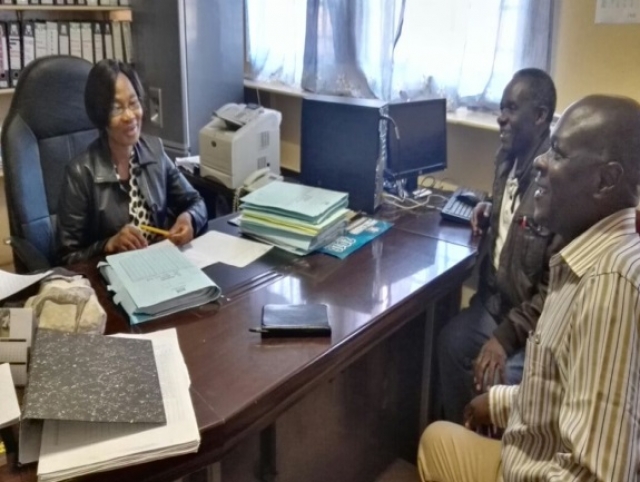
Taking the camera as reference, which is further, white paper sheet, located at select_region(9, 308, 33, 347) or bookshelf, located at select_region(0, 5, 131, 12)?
bookshelf, located at select_region(0, 5, 131, 12)

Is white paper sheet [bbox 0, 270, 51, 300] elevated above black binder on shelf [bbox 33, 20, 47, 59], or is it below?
below

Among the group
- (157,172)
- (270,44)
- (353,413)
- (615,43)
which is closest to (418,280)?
(353,413)

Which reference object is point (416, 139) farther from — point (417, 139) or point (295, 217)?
point (295, 217)

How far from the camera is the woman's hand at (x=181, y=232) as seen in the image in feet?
6.06

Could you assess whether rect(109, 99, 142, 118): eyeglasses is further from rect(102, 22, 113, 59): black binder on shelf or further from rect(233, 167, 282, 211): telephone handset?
rect(102, 22, 113, 59): black binder on shelf

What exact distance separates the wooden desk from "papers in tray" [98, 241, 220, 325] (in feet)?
0.10

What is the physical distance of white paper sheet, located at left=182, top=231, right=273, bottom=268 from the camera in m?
1.74

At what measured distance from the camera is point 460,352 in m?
1.92

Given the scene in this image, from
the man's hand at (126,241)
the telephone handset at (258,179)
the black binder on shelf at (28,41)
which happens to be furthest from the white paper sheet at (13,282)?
the black binder on shelf at (28,41)

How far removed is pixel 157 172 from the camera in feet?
6.75

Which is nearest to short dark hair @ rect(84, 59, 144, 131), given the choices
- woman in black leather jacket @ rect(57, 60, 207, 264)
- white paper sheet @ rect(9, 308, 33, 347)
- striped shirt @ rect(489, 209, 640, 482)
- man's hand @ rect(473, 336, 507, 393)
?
woman in black leather jacket @ rect(57, 60, 207, 264)

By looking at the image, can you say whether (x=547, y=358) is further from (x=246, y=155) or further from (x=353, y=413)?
(x=246, y=155)

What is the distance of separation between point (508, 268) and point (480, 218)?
29 cm

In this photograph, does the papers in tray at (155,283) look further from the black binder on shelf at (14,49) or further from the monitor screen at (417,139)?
the black binder on shelf at (14,49)
